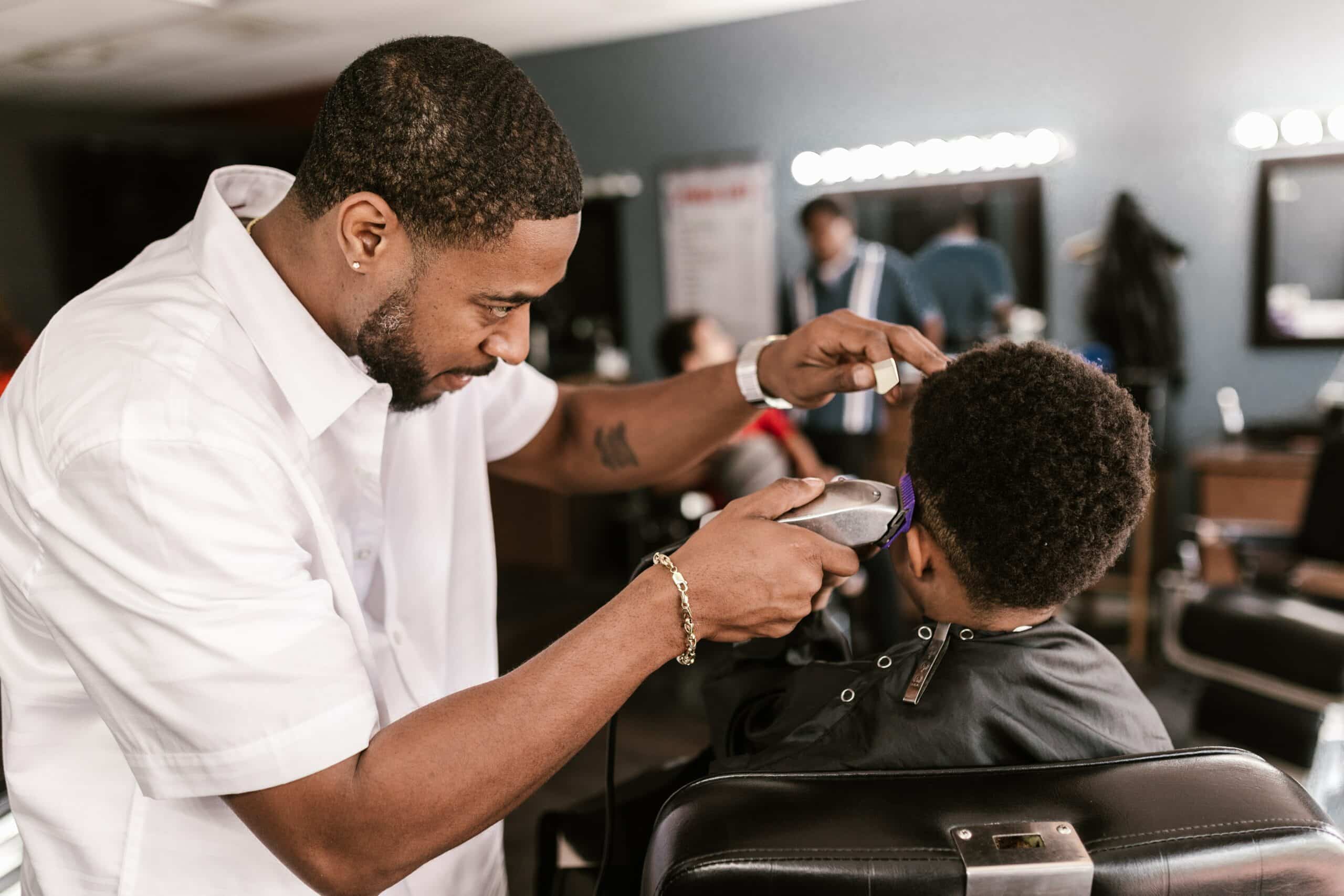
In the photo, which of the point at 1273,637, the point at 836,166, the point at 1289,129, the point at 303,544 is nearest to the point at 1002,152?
the point at 836,166

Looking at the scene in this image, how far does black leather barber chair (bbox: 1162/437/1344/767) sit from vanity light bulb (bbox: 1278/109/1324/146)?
1724 millimetres

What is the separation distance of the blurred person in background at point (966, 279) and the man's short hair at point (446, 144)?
3789 mm

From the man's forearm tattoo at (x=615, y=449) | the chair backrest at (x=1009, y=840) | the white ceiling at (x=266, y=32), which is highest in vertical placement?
the white ceiling at (x=266, y=32)

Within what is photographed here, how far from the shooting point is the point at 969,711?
974 millimetres

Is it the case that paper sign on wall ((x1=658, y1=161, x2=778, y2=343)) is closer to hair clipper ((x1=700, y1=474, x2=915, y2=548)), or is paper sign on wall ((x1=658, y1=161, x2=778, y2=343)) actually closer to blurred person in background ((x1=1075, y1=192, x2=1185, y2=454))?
blurred person in background ((x1=1075, y1=192, x2=1185, y2=454))

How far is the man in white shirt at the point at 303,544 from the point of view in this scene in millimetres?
731

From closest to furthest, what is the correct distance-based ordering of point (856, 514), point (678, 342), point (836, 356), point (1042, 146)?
1. point (856, 514)
2. point (836, 356)
3. point (678, 342)
4. point (1042, 146)

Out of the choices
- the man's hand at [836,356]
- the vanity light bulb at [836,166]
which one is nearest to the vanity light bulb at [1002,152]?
the vanity light bulb at [836,166]

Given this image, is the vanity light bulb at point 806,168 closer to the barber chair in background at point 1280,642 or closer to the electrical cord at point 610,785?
the barber chair in background at point 1280,642

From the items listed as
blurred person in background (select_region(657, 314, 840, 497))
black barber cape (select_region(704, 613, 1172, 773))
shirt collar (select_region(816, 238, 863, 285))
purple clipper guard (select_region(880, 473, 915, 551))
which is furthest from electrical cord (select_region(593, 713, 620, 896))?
shirt collar (select_region(816, 238, 863, 285))

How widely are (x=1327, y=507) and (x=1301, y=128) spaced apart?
1925 mm

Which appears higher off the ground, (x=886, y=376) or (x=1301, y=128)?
(x=1301, y=128)

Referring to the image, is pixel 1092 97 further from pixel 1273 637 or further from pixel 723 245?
pixel 1273 637

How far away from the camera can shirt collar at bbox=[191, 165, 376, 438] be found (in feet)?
2.98
